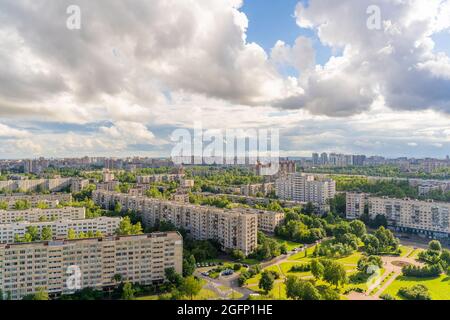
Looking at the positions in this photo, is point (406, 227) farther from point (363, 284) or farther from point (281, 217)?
point (363, 284)

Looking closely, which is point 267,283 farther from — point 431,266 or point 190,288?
point 431,266

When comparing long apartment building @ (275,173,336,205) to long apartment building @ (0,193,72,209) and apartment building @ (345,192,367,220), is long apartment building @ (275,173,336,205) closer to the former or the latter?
apartment building @ (345,192,367,220)

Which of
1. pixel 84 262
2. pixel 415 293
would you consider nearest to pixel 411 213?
pixel 415 293

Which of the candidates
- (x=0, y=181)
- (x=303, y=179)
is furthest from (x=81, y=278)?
(x=0, y=181)

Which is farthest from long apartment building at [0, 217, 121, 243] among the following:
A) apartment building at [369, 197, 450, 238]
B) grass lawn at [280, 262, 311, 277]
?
apartment building at [369, 197, 450, 238]

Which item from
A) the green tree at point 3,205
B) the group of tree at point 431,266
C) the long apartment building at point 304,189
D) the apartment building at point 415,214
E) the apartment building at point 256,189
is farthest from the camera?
the apartment building at point 256,189

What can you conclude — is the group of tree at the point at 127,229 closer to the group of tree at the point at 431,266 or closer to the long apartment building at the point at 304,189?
the group of tree at the point at 431,266

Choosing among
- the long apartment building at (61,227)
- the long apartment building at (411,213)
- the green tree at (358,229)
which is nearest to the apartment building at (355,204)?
the long apartment building at (411,213)

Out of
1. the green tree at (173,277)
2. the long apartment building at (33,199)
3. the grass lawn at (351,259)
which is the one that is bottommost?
the grass lawn at (351,259)
